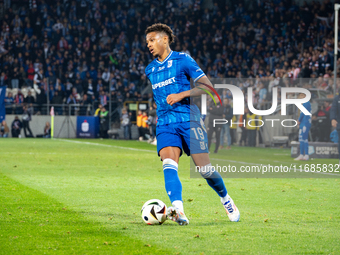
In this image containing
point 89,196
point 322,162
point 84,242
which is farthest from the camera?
point 322,162

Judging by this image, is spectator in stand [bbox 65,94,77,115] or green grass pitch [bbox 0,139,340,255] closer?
green grass pitch [bbox 0,139,340,255]

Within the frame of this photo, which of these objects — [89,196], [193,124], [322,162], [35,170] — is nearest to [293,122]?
[322,162]

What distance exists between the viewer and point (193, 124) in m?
5.71

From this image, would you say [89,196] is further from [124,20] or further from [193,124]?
[124,20]

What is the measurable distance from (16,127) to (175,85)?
86.2 ft

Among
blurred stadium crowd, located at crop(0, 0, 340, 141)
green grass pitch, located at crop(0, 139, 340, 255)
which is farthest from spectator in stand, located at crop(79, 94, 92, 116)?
green grass pitch, located at crop(0, 139, 340, 255)

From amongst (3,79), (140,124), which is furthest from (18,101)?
(140,124)

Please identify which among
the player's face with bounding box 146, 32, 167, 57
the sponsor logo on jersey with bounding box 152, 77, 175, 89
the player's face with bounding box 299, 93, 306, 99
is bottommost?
the sponsor logo on jersey with bounding box 152, 77, 175, 89

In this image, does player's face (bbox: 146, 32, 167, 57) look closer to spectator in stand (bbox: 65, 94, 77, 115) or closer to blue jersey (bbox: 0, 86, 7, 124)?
blue jersey (bbox: 0, 86, 7, 124)

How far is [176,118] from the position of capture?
5645 mm

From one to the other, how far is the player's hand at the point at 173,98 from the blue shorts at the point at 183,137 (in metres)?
0.26

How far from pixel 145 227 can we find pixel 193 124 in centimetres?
124

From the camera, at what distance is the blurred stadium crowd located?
1200 inches

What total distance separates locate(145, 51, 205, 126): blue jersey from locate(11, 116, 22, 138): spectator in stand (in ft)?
85.2
